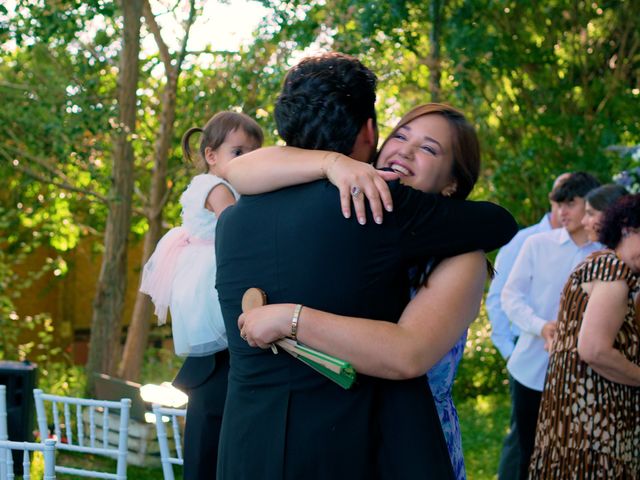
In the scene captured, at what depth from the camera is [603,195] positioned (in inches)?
175

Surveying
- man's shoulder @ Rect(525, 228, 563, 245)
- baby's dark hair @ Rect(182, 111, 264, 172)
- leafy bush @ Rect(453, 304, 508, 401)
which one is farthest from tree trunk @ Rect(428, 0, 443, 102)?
leafy bush @ Rect(453, 304, 508, 401)

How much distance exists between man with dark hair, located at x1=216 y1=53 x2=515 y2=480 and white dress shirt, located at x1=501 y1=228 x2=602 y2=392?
2827mm

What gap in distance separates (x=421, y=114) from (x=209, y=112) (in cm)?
584

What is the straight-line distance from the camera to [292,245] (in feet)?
6.49

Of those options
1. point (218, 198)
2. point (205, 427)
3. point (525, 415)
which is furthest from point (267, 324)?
point (525, 415)

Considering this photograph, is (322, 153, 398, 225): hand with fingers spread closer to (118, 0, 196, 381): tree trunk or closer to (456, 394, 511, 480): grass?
(456, 394, 511, 480): grass

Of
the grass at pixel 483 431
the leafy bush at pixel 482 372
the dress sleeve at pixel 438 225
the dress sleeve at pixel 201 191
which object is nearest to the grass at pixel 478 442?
the grass at pixel 483 431

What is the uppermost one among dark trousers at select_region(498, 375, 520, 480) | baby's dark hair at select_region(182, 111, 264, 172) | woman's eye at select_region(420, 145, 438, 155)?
baby's dark hair at select_region(182, 111, 264, 172)

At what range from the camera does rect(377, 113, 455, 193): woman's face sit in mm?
2213

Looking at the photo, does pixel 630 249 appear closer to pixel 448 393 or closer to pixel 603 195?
pixel 603 195

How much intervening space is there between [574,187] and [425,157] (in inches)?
114

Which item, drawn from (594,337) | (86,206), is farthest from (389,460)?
(86,206)

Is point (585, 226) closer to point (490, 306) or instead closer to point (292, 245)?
point (490, 306)

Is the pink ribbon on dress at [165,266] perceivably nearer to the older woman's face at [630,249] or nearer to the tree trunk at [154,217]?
the older woman's face at [630,249]
